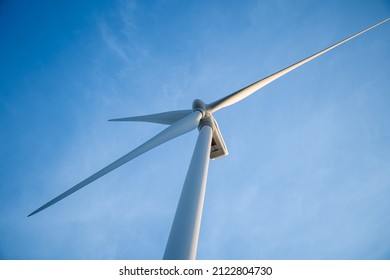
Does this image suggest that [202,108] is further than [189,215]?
Yes

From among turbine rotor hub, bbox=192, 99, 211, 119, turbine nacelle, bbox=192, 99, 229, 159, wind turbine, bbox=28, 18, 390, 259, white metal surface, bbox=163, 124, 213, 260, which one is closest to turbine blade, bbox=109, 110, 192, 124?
wind turbine, bbox=28, 18, 390, 259

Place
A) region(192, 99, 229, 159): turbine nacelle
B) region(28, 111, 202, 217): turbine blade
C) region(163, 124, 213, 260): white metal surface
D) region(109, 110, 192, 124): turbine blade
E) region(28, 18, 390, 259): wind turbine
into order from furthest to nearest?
region(109, 110, 192, 124): turbine blade → region(192, 99, 229, 159): turbine nacelle → region(28, 111, 202, 217): turbine blade → region(28, 18, 390, 259): wind turbine → region(163, 124, 213, 260): white metal surface

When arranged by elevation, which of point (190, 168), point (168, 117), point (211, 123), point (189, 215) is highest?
point (168, 117)

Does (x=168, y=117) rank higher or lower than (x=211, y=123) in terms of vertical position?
higher

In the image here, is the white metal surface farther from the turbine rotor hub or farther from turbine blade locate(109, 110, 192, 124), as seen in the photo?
turbine blade locate(109, 110, 192, 124)

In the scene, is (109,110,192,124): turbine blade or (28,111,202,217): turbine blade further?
(109,110,192,124): turbine blade

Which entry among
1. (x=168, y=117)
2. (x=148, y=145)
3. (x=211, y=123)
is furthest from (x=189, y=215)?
(x=168, y=117)

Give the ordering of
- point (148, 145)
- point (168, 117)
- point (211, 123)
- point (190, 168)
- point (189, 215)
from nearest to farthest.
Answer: point (189, 215)
point (190, 168)
point (148, 145)
point (211, 123)
point (168, 117)

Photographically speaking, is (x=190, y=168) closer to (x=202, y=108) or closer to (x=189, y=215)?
(x=189, y=215)

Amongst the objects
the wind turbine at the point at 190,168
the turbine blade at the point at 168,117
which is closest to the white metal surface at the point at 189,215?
the wind turbine at the point at 190,168

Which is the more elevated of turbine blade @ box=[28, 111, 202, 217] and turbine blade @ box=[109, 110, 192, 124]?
turbine blade @ box=[109, 110, 192, 124]
